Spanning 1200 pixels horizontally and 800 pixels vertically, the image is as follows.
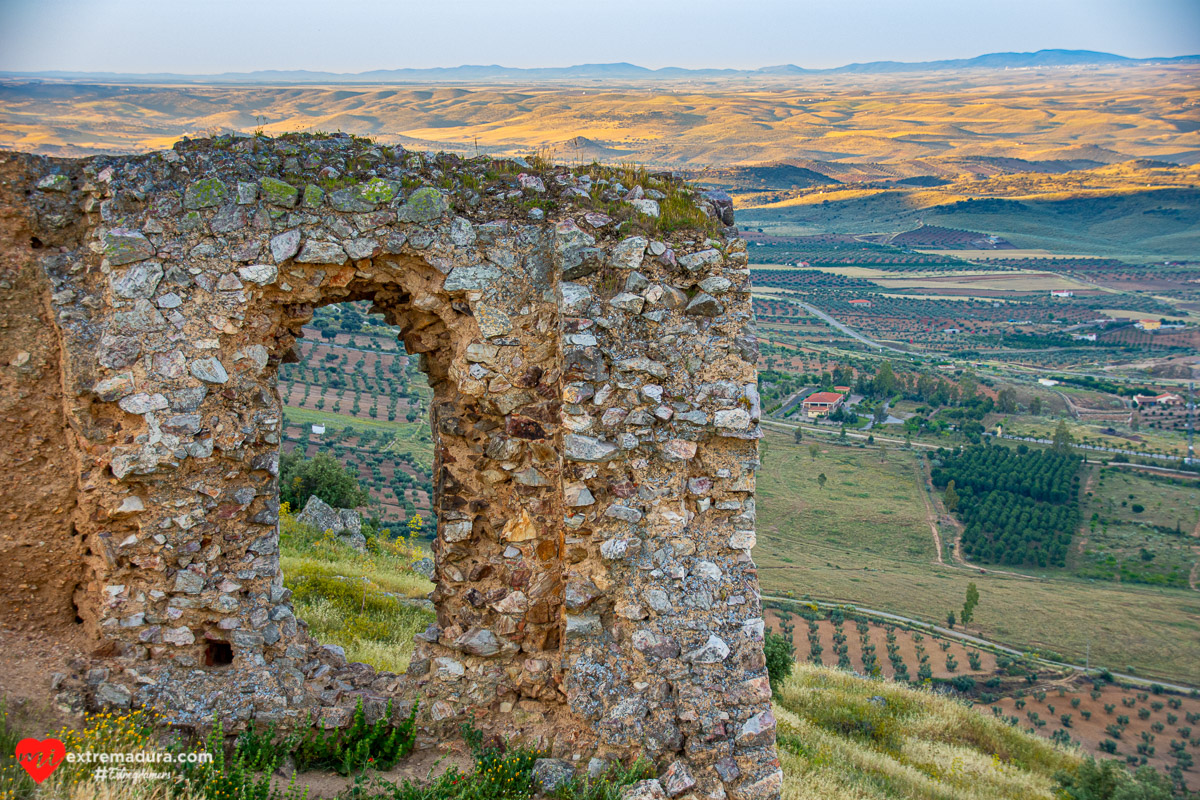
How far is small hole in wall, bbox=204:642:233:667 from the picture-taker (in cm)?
546

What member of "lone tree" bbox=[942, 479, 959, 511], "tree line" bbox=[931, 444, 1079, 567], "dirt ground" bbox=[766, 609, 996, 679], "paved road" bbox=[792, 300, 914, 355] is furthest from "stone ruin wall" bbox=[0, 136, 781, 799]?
"paved road" bbox=[792, 300, 914, 355]

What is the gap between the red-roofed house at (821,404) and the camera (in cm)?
5625

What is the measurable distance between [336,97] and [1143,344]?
3460 inches

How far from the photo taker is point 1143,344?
72312 millimetres

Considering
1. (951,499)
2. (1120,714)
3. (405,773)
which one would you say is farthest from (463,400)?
(951,499)

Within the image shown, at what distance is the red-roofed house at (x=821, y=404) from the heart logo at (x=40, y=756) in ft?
179

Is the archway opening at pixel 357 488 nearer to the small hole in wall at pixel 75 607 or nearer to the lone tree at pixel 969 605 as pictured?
the small hole in wall at pixel 75 607

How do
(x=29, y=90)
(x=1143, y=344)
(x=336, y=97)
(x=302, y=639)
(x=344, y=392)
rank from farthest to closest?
1. (x=336, y=97)
2. (x=1143, y=344)
3. (x=29, y=90)
4. (x=344, y=392)
5. (x=302, y=639)

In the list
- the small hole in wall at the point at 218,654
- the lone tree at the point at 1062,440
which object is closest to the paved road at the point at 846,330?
the lone tree at the point at 1062,440

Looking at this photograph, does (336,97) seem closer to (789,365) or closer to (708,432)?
(789,365)

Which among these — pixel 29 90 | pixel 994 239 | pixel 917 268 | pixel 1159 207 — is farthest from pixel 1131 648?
pixel 1159 207

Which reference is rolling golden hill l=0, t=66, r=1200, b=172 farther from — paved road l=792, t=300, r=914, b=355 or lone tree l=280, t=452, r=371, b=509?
paved road l=792, t=300, r=914, b=355

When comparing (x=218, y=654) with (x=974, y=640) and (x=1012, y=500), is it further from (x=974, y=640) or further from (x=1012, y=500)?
(x=1012, y=500)

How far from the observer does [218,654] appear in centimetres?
556
